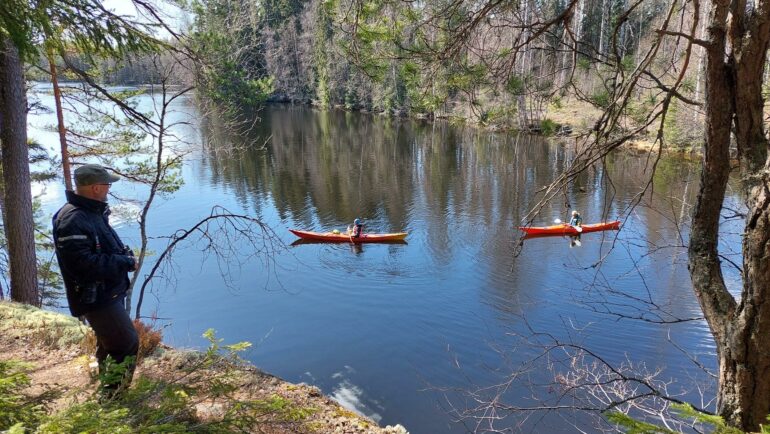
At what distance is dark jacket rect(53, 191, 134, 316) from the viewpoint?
105 inches

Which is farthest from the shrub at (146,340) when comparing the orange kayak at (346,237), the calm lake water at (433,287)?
the orange kayak at (346,237)

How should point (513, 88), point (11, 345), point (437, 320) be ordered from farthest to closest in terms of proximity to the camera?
point (437, 320), point (11, 345), point (513, 88)

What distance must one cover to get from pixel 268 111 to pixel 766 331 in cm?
4320

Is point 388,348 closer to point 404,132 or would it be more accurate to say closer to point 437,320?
point 437,320

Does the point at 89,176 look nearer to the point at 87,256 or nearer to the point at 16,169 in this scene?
the point at 87,256

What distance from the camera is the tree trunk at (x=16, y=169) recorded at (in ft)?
15.9

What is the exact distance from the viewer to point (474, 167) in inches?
844

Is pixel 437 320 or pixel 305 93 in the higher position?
pixel 305 93

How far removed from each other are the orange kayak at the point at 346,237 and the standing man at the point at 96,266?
1049 centimetres

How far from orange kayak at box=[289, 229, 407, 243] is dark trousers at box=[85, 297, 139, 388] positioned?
34.3 feet

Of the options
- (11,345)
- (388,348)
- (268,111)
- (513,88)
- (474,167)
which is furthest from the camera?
(268,111)

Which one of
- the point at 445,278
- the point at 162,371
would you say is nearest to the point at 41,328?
the point at 162,371

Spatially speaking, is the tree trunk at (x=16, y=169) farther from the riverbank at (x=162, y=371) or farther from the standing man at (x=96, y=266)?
the standing man at (x=96, y=266)

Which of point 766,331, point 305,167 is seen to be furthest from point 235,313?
point 305,167
